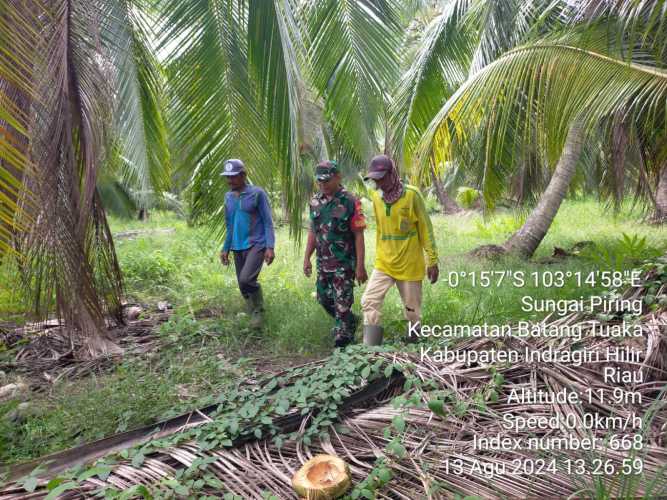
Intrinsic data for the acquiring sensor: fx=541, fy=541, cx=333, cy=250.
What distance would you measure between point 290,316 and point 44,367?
217cm

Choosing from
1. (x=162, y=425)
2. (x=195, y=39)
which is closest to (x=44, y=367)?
(x=162, y=425)

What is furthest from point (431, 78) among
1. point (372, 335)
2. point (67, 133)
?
point (67, 133)

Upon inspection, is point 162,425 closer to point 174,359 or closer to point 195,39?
point 174,359

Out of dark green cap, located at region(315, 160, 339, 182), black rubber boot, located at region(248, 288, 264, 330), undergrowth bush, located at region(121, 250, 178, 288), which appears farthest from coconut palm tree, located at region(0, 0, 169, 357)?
undergrowth bush, located at region(121, 250, 178, 288)

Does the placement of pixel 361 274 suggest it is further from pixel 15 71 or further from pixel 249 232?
pixel 15 71

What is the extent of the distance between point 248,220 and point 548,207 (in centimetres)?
469

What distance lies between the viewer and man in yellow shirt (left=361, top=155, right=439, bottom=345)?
4.03 m

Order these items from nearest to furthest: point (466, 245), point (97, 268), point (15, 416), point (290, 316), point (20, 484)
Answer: point (20, 484) → point (15, 416) → point (97, 268) → point (290, 316) → point (466, 245)

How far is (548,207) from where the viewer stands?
7754mm

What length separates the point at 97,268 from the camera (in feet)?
14.2

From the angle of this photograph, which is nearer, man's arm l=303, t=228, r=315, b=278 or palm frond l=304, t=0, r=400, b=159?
palm frond l=304, t=0, r=400, b=159

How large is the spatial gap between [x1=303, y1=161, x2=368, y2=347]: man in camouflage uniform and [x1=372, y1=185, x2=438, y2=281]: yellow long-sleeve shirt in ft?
0.71

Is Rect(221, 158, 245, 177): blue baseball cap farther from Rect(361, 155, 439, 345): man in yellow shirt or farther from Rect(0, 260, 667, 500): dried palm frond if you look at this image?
Rect(0, 260, 667, 500): dried palm frond

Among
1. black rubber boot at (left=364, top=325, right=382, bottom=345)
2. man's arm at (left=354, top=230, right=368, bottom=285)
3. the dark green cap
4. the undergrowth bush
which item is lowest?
the undergrowth bush
